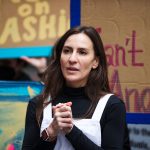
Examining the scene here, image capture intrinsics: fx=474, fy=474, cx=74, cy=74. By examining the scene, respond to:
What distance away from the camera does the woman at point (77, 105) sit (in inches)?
92.6

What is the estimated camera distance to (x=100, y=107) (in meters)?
2.43

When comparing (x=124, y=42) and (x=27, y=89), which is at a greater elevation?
(x=124, y=42)

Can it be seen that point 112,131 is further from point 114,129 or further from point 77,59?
point 77,59

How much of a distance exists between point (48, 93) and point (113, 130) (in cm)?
45

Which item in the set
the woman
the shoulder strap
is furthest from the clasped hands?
the shoulder strap

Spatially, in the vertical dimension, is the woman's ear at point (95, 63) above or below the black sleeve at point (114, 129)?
above

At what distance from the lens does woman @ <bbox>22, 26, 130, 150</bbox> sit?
235cm

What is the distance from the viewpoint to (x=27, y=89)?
348 centimetres

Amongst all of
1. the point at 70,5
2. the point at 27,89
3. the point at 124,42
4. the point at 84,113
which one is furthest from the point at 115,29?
the point at 84,113

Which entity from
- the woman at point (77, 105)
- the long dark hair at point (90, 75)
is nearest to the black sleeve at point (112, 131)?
the woman at point (77, 105)

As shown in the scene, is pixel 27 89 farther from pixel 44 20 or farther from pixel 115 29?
pixel 115 29

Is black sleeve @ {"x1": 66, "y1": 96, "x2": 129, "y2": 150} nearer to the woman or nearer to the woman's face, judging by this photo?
the woman

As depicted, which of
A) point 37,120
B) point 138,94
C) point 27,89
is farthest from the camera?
point 27,89

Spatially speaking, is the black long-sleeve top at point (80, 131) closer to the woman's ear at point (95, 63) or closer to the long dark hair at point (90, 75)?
the long dark hair at point (90, 75)
